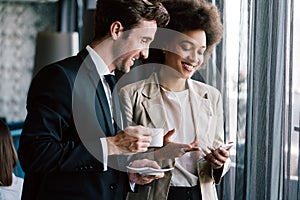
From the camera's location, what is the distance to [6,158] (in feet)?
9.23

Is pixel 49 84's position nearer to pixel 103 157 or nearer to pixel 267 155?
pixel 103 157

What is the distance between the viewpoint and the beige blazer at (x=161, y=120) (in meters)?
1.97

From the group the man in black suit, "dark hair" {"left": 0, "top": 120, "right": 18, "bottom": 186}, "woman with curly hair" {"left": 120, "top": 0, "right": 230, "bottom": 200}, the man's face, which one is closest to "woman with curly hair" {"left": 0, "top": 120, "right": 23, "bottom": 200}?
"dark hair" {"left": 0, "top": 120, "right": 18, "bottom": 186}

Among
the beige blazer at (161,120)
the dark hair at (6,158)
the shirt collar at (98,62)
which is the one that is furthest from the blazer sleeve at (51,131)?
the dark hair at (6,158)

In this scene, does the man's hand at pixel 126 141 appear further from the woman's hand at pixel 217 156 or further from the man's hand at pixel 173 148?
the woman's hand at pixel 217 156

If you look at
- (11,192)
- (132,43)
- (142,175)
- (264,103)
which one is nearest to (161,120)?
(142,175)

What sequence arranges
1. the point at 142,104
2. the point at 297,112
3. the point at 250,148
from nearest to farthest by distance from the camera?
the point at 142,104, the point at 297,112, the point at 250,148

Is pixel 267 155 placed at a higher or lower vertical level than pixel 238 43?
lower

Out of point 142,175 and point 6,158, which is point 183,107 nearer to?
point 142,175

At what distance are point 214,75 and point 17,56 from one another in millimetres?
2971

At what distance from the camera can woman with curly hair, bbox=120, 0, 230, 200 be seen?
1961 mm

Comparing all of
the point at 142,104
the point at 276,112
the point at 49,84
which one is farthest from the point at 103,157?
the point at 276,112

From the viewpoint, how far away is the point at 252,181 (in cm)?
233

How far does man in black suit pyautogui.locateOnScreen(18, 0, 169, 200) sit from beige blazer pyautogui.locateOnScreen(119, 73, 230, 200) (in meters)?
0.15
